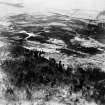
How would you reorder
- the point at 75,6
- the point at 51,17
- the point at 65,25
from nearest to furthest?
1. the point at 65,25
2. the point at 51,17
3. the point at 75,6

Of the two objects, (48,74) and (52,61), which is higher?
(52,61)

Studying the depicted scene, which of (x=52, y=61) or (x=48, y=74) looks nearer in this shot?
(x=48, y=74)

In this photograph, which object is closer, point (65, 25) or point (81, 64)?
point (81, 64)

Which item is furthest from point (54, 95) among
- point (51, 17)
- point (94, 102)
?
point (51, 17)

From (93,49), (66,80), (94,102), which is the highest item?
(93,49)

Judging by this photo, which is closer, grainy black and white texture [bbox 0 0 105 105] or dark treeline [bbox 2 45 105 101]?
grainy black and white texture [bbox 0 0 105 105]

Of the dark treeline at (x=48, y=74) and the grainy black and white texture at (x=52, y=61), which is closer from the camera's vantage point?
the grainy black and white texture at (x=52, y=61)

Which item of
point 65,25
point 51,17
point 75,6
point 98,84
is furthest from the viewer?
point 75,6

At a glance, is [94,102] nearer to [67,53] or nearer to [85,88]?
[85,88]
